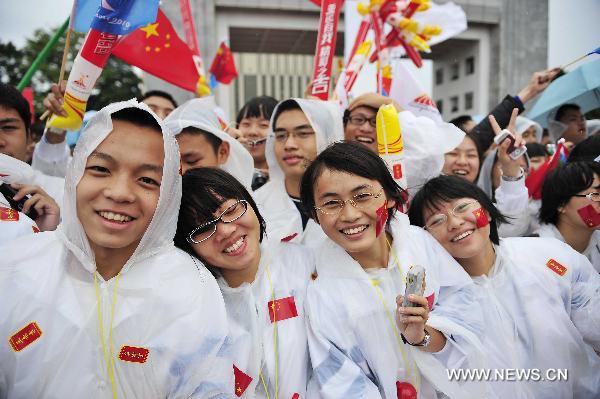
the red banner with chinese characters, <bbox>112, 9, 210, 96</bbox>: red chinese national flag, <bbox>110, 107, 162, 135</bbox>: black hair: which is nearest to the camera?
<bbox>110, 107, 162, 135</bbox>: black hair

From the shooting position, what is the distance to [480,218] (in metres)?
2.27

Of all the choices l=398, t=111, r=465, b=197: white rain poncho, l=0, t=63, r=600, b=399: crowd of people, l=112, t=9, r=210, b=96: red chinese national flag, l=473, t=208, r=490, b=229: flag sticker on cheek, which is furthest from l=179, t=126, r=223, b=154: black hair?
l=473, t=208, r=490, b=229: flag sticker on cheek

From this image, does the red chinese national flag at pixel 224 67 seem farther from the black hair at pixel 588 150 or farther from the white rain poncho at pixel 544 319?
the white rain poncho at pixel 544 319

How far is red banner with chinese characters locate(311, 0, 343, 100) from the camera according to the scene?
390cm

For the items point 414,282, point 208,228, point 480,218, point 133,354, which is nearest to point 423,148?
point 480,218

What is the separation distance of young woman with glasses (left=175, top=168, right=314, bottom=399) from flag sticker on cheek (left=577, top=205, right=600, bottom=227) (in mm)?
1644

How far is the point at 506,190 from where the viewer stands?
2.95m

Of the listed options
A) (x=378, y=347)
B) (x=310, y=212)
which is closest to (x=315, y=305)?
(x=378, y=347)

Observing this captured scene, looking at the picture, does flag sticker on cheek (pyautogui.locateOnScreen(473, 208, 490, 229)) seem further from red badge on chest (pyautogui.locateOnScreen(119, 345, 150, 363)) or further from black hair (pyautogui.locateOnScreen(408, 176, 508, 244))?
red badge on chest (pyautogui.locateOnScreen(119, 345, 150, 363))

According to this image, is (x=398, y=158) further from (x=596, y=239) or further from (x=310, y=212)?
(x=596, y=239)

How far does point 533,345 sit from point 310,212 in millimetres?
1219

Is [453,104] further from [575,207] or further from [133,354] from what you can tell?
[133,354]

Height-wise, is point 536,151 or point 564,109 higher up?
point 564,109

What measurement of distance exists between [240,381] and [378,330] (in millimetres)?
603
